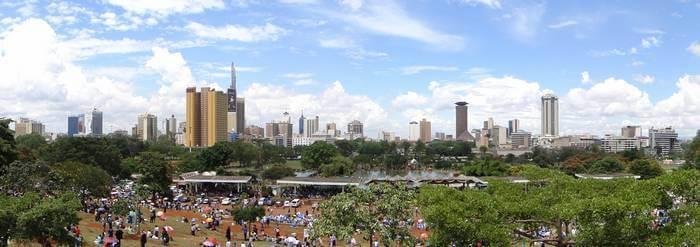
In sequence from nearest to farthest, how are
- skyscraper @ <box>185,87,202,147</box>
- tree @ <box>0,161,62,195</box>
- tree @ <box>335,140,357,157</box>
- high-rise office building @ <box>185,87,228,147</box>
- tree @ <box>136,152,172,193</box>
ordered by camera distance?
tree @ <box>0,161,62,195</box>, tree @ <box>136,152,172,193</box>, tree @ <box>335,140,357,157</box>, high-rise office building @ <box>185,87,228,147</box>, skyscraper @ <box>185,87,202,147</box>

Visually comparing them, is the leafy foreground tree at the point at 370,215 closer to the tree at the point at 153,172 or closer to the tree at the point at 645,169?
the tree at the point at 153,172

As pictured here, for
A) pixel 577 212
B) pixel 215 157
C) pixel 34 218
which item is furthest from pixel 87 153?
pixel 577 212

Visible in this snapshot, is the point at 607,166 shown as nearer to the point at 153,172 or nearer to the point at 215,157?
the point at 215,157

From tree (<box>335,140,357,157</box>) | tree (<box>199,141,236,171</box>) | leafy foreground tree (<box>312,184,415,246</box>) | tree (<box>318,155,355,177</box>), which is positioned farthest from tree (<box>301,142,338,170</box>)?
leafy foreground tree (<box>312,184,415,246</box>)

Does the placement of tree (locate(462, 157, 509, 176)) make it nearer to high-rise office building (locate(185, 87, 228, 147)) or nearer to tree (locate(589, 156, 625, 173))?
tree (locate(589, 156, 625, 173))

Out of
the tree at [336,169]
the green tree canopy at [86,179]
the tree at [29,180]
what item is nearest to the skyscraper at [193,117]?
the tree at [336,169]
